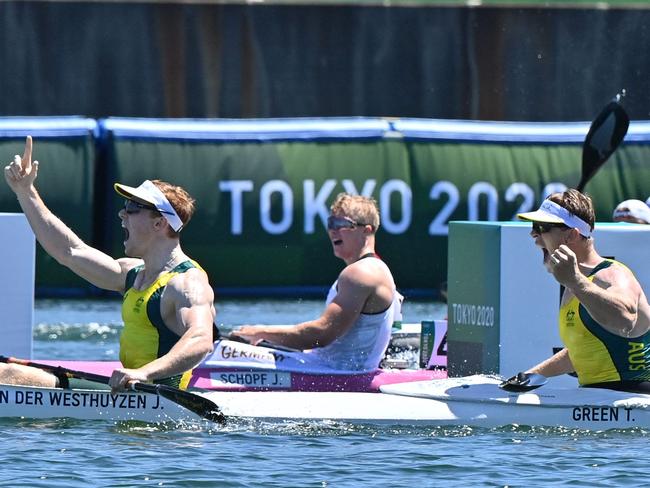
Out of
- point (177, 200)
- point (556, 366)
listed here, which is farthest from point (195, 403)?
point (556, 366)

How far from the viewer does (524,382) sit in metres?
7.46

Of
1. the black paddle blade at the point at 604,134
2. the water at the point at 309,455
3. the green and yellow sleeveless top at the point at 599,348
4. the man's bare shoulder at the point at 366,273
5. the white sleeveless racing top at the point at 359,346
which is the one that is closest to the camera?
the water at the point at 309,455

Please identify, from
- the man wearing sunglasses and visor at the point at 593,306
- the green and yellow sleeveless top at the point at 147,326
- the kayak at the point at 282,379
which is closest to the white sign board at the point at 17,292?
the kayak at the point at 282,379

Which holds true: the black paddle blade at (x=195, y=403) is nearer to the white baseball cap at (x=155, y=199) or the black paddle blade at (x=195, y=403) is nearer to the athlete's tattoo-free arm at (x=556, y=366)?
the white baseball cap at (x=155, y=199)

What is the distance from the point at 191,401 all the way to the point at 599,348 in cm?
176

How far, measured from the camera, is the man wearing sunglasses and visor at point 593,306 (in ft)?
22.8

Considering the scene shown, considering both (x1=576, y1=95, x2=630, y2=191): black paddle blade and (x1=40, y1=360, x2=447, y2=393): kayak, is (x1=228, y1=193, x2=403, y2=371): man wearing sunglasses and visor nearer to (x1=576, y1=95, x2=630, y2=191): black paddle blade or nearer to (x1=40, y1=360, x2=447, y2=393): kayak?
(x1=40, y1=360, x2=447, y2=393): kayak

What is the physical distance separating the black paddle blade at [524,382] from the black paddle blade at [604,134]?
12.5ft

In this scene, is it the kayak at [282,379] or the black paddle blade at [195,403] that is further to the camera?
the kayak at [282,379]

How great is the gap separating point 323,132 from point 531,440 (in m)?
7.17

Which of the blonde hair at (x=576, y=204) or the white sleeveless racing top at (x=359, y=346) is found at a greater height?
the blonde hair at (x=576, y=204)

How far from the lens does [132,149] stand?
45.2ft

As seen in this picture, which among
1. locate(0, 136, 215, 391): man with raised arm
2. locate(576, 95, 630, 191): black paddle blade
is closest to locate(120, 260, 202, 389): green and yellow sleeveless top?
locate(0, 136, 215, 391): man with raised arm

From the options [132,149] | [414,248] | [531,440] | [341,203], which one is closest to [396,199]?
[414,248]
